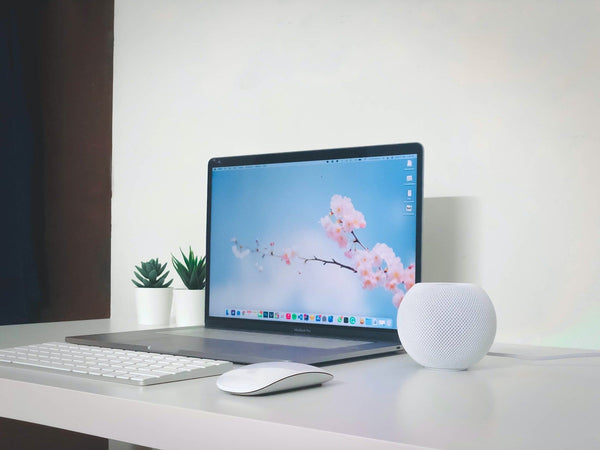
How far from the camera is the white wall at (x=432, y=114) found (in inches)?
44.4

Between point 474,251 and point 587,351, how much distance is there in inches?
9.7

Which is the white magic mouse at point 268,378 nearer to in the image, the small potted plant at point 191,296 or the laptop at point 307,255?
the laptop at point 307,255

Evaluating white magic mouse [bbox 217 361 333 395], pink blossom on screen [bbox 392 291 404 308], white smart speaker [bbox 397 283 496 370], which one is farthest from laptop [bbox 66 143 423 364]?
white magic mouse [bbox 217 361 333 395]

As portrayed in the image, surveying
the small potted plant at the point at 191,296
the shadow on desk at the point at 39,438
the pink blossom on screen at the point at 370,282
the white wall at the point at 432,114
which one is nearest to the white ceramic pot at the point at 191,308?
the small potted plant at the point at 191,296

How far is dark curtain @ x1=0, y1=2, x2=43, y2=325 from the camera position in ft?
5.57

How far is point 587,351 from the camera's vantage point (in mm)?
1062

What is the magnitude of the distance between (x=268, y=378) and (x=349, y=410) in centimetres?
9

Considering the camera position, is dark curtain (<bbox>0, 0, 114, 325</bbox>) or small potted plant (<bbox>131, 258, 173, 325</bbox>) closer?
small potted plant (<bbox>131, 258, 173, 325</bbox>)

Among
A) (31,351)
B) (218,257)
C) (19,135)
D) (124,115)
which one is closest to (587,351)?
(218,257)

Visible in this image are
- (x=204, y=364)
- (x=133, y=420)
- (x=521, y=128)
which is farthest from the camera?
(x=521, y=128)

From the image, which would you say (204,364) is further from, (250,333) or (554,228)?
(554,228)

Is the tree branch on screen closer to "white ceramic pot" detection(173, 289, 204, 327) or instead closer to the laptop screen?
the laptop screen

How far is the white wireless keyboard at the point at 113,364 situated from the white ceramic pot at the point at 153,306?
0.44m

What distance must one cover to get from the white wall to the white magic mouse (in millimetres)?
562
